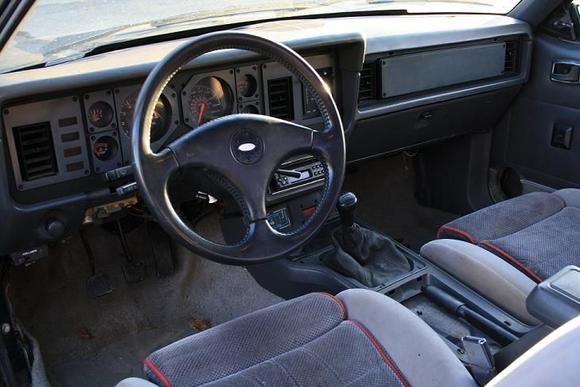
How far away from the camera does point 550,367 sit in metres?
0.93

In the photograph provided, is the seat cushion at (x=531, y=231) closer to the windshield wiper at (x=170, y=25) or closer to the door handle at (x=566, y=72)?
the door handle at (x=566, y=72)

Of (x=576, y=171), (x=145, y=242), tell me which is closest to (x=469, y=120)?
(x=576, y=171)

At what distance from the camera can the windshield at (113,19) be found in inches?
82.9

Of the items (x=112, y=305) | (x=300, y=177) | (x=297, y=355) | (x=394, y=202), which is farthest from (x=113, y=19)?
(x=394, y=202)

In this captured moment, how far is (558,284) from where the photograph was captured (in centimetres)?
137

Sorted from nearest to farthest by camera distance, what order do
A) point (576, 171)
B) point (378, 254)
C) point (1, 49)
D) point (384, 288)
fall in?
point (1, 49) < point (384, 288) < point (378, 254) < point (576, 171)

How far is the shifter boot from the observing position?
2.46 metres

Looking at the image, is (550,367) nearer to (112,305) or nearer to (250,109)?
(250,109)

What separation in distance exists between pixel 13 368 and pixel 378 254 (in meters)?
1.36

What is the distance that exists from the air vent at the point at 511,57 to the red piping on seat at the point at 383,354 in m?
1.85

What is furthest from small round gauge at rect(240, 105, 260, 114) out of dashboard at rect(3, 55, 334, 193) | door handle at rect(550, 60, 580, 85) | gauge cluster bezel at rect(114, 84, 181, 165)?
door handle at rect(550, 60, 580, 85)

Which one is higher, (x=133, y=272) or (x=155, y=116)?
(x=155, y=116)

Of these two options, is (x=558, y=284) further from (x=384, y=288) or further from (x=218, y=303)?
(x=218, y=303)

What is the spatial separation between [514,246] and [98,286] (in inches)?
66.2
